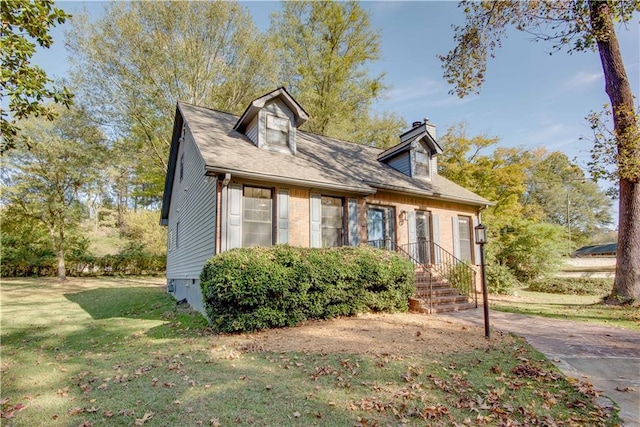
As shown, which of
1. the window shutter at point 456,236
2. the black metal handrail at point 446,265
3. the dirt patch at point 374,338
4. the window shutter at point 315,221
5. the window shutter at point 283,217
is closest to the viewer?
the dirt patch at point 374,338

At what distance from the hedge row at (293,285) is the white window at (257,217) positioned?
1479 millimetres

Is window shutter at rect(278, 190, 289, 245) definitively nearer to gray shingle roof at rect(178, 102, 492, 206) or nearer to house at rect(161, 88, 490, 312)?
house at rect(161, 88, 490, 312)

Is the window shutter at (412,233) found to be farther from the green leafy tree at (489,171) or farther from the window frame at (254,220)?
the green leafy tree at (489,171)

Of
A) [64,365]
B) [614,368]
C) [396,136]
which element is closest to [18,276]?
[64,365]

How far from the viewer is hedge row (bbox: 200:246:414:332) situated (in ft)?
21.3

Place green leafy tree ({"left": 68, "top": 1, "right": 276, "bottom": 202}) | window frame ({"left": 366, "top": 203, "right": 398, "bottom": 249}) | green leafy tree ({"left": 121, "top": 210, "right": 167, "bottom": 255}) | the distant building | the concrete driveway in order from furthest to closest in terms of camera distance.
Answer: the distant building, green leafy tree ({"left": 121, "top": 210, "right": 167, "bottom": 255}), green leafy tree ({"left": 68, "top": 1, "right": 276, "bottom": 202}), window frame ({"left": 366, "top": 203, "right": 398, "bottom": 249}), the concrete driveway

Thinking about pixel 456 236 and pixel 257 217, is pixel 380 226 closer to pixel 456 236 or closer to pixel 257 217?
pixel 456 236

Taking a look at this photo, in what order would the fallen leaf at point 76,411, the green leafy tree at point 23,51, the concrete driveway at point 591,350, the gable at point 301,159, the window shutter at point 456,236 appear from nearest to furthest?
the fallen leaf at point 76,411 < the concrete driveway at point 591,350 < the green leafy tree at point 23,51 < the gable at point 301,159 < the window shutter at point 456,236

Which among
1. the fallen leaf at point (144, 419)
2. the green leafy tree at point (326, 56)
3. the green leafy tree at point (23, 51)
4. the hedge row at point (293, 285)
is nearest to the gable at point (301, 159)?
the hedge row at point (293, 285)

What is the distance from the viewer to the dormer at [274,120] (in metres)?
9.96

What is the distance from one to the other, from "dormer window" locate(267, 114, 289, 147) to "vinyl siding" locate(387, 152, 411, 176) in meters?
5.56

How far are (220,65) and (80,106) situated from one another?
7.15 meters

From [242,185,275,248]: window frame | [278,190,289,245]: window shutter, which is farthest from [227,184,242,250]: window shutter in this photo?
[278,190,289,245]: window shutter

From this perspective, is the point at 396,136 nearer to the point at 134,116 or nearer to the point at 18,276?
the point at 134,116
